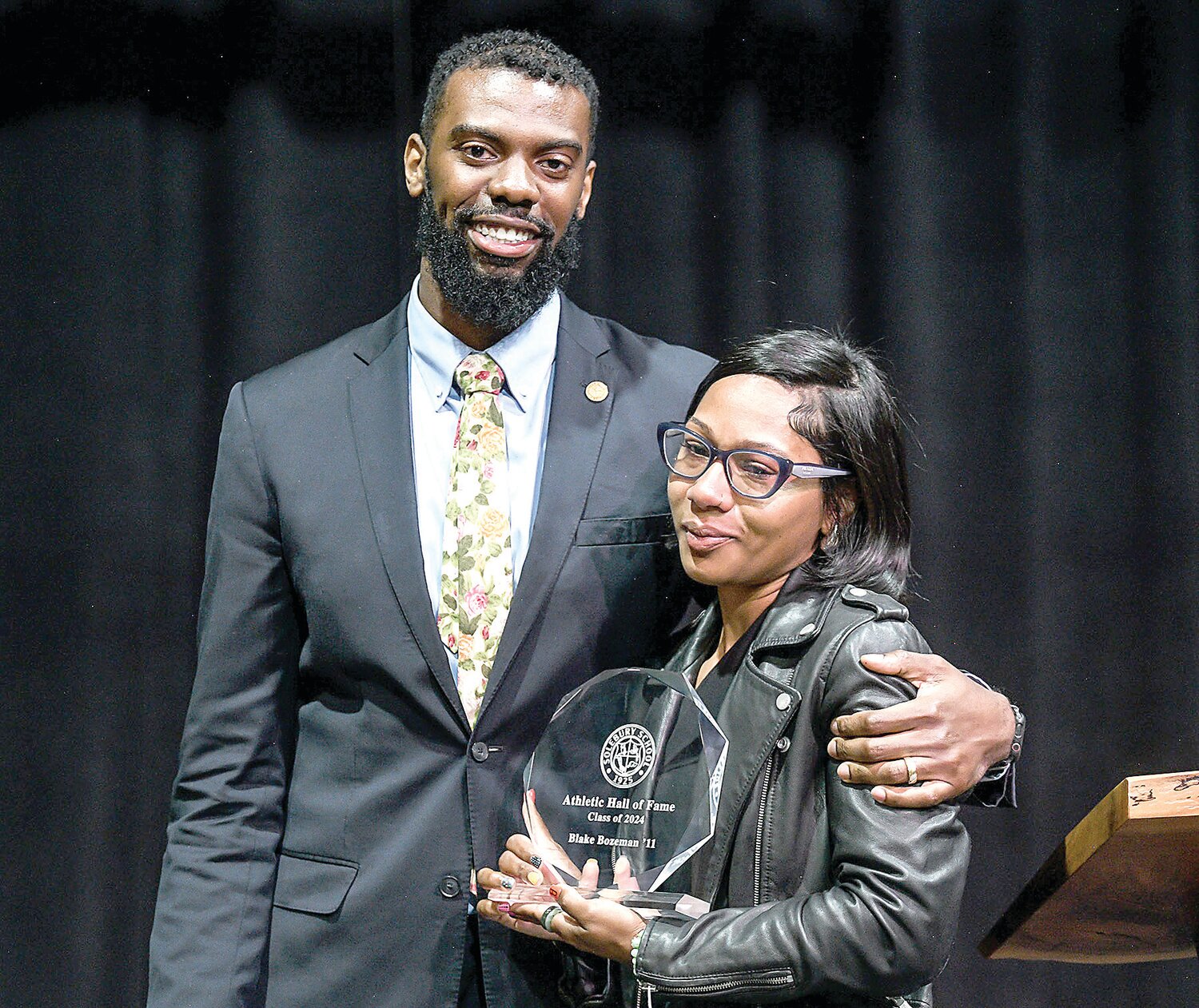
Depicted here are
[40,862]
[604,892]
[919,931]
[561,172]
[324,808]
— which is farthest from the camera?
[40,862]

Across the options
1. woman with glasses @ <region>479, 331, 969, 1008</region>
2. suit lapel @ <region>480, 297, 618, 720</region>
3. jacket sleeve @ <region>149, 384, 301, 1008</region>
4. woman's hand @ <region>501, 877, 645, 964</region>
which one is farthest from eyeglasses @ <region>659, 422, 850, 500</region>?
jacket sleeve @ <region>149, 384, 301, 1008</region>

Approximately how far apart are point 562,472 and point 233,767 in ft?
1.97

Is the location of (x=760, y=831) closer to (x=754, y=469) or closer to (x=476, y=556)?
(x=754, y=469)

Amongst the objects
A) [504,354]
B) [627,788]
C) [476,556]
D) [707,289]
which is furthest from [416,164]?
[627,788]

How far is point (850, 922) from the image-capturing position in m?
1.46

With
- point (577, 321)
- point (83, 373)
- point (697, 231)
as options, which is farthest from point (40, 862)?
point (697, 231)

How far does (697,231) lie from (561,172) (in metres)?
0.76

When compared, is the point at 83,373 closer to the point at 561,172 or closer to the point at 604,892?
the point at 561,172

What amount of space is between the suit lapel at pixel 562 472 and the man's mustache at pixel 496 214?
5.7 inches

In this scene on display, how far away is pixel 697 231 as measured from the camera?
109 inches

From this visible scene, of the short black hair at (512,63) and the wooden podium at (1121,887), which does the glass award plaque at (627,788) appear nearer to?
the wooden podium at (1121,887)

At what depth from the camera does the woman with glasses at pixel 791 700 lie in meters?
1.48

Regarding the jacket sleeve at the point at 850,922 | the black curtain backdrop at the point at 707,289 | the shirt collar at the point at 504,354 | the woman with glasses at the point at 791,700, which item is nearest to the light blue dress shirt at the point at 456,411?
the shirt collar at the point at 504,354

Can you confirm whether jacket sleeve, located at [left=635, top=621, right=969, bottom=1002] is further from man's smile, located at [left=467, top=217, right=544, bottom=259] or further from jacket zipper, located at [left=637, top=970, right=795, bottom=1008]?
man's smile, located at [left=467, top=217, right=544, bottom=259]
